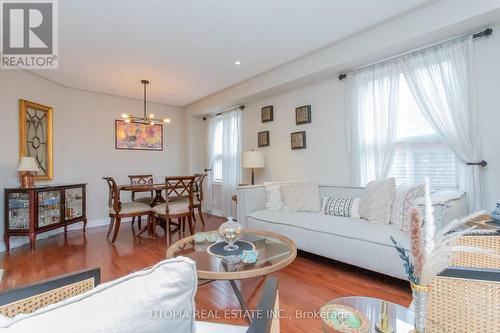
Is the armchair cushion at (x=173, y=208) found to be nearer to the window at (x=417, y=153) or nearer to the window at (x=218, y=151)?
the window at (x=218, y=151)

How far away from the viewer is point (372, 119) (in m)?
2.87

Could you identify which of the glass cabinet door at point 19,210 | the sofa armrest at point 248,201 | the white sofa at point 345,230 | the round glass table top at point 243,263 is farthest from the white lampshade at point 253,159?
the glass cabinet door at point 19,210

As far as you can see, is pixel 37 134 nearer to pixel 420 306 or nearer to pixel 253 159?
pixel 253 159

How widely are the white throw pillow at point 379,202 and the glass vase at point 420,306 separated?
1805 mm

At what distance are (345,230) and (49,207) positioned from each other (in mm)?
3940

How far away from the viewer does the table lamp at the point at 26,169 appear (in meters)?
3.18

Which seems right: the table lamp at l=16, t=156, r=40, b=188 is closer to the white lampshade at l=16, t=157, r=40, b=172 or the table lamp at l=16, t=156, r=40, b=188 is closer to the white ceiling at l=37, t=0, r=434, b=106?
the white lampshade at l=16, t=157, r=40, b=172

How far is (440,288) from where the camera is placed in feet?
2.48

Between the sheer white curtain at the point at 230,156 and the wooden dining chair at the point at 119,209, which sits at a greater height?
the sheer white curtain at the point at 230,156

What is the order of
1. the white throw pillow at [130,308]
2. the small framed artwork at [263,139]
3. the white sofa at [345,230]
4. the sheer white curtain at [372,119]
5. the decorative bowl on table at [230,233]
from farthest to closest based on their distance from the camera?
the small framed artwork at [263,139]
the sheer white curtain at [372,119]
the white sofa at [345,230]
the decorative bowl on table at [230,233]
the white throw pillow at [130,308]

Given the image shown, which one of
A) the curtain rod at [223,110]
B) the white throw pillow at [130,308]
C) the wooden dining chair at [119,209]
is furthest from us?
the curtain rod at [223,110]

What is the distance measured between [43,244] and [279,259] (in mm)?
3634

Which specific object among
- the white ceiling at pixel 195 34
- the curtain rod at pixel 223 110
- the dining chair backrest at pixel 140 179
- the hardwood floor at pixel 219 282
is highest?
the white ceiling at pixel 195 34

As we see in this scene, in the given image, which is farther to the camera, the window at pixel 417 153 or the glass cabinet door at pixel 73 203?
the glass cabinet door at pixel 73 203
